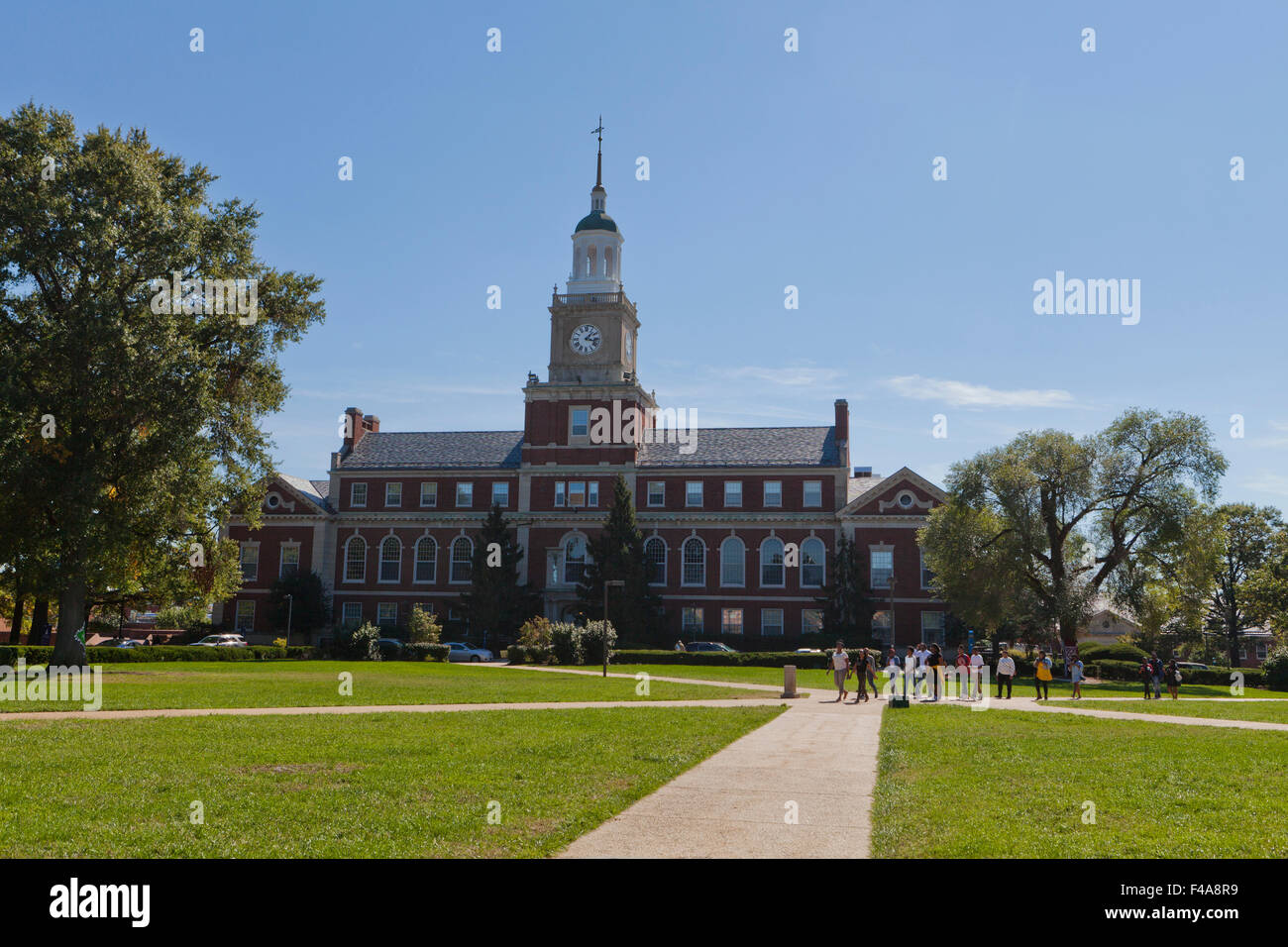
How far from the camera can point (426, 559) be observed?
7119 cm

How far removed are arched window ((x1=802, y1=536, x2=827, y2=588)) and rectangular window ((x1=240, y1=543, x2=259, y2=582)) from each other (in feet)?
127

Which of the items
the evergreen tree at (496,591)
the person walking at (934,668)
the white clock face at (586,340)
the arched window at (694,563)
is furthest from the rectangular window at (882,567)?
the person walking at (934,668)

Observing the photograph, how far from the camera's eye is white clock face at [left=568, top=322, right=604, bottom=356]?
233ft

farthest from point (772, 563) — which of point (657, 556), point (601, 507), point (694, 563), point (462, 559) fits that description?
point (462, 559)

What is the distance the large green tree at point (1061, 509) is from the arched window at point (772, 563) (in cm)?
1570

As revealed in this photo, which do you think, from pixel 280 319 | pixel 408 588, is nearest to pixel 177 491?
pixel 280 319

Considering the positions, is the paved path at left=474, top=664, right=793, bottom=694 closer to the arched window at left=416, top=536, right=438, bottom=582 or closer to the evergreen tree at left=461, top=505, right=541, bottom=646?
the evergreen tree at left=461, top=505, right=541, bottom=646

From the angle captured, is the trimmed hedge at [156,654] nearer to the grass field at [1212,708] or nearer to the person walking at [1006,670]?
the person walking at [1006,670]

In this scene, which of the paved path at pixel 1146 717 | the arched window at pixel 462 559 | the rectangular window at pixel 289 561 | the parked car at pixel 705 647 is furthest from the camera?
the rectangular window at pixel 289 561

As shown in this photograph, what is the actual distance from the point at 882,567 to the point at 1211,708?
36817mm

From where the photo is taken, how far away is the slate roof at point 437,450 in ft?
240
